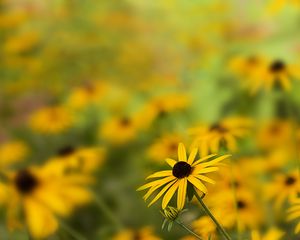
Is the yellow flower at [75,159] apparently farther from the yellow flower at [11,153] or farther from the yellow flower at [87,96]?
the yellow flower at [87,96]

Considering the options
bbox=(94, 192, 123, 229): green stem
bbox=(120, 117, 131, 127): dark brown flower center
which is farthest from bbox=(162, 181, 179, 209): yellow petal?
bbox=(120, 117, 131, 127): dark brown flower center

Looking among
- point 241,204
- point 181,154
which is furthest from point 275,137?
point 181,154

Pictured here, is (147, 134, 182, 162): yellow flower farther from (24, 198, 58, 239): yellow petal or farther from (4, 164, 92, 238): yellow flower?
(24, 198, 58, 239): yellow petal

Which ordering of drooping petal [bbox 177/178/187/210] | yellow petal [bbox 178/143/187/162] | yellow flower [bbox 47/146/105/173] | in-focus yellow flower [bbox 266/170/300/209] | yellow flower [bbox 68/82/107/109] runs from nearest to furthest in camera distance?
drooping petal [bbox 177/178/187/210] < yellow petal [bbox 178/143/187/162] < in-focus yellow flower [bbox 266/170/300/209] < yellow flower [bbox 47/146/105/173] < yellow flower [bbox 68/82/107/109]

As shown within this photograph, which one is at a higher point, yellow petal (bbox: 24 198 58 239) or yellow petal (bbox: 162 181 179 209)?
yellow petal (bbox: 24 198 58 239)

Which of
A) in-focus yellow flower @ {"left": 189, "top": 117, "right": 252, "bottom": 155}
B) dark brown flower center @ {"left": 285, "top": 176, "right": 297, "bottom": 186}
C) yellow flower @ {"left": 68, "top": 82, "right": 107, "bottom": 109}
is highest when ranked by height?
yellow flower @ {"left": 68, "top": 82, "right": 107, "bottom": 109}

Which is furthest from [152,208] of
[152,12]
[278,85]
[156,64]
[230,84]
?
[152,12]

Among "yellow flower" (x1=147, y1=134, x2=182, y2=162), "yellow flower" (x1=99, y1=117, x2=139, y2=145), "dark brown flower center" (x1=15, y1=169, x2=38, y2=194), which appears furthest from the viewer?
"yellow flower" (x1=99, y1=117, x2=139, y2=145)

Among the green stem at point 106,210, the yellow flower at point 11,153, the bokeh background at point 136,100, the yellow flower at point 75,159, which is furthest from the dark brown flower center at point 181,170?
the yellow flower at point 11,153
